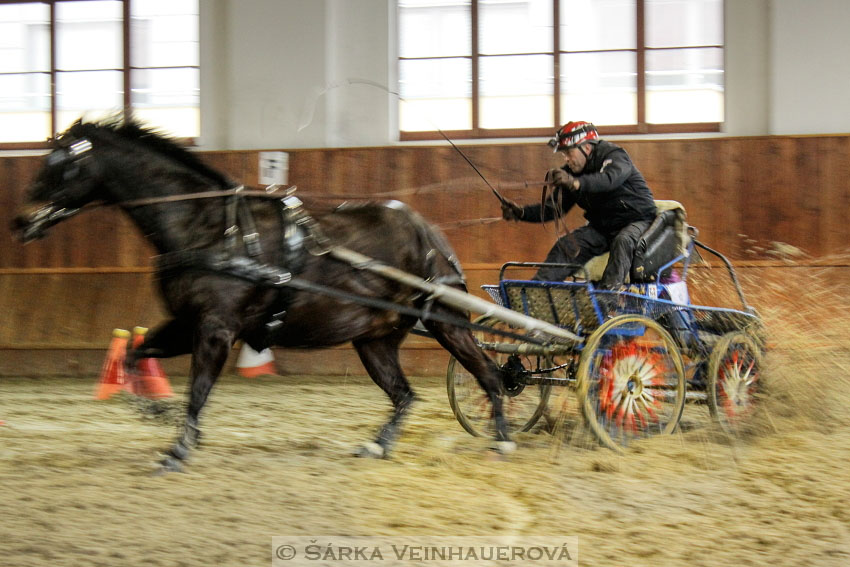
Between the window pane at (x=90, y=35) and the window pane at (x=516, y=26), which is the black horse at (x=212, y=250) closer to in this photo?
the window pane at (x=516, y=26)

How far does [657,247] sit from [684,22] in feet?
17.7

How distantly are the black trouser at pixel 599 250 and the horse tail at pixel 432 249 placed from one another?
21.3 inches

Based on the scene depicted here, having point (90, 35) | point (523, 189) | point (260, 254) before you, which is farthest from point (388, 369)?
point (90, 35)

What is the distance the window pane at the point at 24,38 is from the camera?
36.2ft

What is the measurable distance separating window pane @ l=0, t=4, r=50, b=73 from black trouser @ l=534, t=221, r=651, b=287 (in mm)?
7944

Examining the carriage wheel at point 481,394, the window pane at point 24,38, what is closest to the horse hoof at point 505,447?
the carriage wheel at point 481,394

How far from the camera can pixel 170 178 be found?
4.95 meters

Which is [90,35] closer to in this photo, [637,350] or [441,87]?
[441,87]

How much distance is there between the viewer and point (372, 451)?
209 inches

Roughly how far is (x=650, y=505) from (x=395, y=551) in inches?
51.4

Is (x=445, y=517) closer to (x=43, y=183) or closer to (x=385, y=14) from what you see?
(x=43, y=183)

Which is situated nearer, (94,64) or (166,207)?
(166,207)

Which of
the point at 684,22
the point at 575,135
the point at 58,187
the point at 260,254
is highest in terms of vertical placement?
the point at 684,22

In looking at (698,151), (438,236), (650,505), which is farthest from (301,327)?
(698,151)
